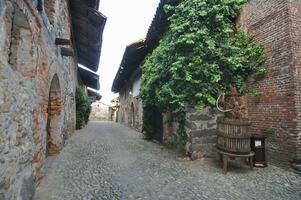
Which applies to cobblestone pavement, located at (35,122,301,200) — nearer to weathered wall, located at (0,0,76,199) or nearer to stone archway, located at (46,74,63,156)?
stone archway, located at (46,74,63,156)

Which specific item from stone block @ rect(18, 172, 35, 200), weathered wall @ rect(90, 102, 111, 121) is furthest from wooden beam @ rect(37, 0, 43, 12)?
weathered wall @ rect(90, 102, 111, 121)

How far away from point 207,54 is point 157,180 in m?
3.68

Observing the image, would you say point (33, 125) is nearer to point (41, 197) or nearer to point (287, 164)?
point (41, 197)

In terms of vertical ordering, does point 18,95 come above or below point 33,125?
above

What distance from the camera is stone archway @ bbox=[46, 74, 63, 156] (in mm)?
6348

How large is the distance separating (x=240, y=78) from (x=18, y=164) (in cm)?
579

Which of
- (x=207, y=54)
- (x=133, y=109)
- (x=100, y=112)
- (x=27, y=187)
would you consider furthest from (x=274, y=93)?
(x=100, y=112)

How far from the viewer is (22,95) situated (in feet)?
10.4

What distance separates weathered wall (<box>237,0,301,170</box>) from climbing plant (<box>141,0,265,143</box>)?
1.18 ft

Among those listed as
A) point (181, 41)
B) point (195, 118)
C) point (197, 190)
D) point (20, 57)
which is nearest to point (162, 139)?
point (195, 118)

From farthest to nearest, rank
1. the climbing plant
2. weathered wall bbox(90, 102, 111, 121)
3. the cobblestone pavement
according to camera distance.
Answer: weathered wall bbox(90, 102, 111, 121)
the climbing plant
the cobblestone pavement

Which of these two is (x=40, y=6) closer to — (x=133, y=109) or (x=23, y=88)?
(x=23, y=88)

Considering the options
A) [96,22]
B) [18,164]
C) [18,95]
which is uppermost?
[96,22]

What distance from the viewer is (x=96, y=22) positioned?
8.20 metres
